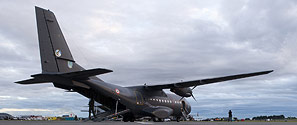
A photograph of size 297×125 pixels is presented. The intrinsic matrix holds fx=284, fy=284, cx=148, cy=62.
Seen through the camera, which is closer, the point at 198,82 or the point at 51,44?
the point at 51,44

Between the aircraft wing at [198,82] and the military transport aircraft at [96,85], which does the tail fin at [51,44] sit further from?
the aircraft wing at [198,82]

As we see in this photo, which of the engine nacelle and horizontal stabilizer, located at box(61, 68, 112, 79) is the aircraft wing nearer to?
the engine nacelle

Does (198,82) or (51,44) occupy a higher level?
(51,44)

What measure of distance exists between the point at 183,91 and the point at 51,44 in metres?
14.2

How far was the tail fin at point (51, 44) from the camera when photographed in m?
19.7

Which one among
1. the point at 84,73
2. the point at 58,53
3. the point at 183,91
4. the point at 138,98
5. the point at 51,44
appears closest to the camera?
the point at 84,73

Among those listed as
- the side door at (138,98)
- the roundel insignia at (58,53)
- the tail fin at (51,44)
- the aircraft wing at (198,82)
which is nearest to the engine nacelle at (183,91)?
the aircraft wing at (198,82)

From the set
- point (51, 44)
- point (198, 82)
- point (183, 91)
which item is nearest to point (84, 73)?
point (51, 44)

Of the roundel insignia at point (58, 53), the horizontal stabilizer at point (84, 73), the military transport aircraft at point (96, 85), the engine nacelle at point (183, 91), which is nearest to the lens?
the horizontal stabilizer at point (84, 73)

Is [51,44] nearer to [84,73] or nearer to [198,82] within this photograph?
[84,73]

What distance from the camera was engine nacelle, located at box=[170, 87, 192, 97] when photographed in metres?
28.6

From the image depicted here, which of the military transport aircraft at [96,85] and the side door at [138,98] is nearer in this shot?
the military transport aircraft at [96,85]

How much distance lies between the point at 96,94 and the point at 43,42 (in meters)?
6.44

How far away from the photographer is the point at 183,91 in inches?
1133
